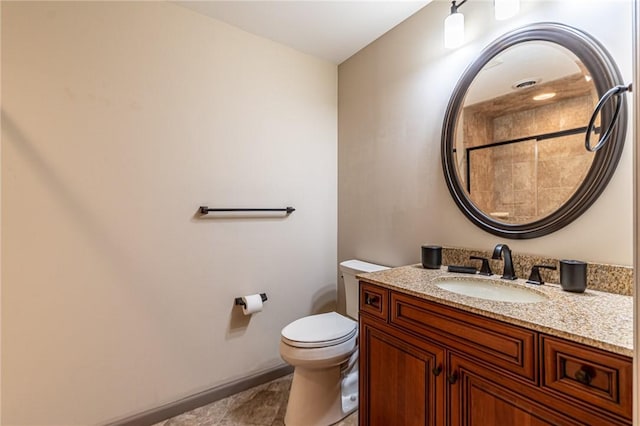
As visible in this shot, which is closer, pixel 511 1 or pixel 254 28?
pixel 511 1

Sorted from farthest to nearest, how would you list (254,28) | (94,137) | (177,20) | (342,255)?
1. (342,255)
2. (254,28)
3. (177,20)
4. (94,137)

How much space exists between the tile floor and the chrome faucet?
3.75 feet

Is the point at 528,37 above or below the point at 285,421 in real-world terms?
above

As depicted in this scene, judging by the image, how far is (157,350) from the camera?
5.28 feet

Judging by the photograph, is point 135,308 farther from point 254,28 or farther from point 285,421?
point 254,28

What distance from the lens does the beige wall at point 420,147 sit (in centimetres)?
104

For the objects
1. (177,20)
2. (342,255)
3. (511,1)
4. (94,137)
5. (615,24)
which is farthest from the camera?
(342,255)

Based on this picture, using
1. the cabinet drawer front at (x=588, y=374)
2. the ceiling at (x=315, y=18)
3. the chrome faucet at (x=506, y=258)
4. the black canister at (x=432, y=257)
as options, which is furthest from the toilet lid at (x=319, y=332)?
the ceiling at (x=315, y=18)

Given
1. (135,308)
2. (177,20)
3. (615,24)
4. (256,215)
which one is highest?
(177,20)

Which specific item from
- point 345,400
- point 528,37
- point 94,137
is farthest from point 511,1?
point 345,400

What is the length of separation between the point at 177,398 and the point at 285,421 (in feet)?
2.14

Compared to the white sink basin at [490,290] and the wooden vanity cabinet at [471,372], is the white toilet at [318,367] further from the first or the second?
the white sink basin at [490,290]

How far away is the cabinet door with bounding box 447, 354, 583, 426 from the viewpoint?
762 millimetres

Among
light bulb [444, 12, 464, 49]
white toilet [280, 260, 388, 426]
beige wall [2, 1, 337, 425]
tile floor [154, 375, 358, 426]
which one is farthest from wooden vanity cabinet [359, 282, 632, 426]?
light bulb [444, 12, 464, 49]
